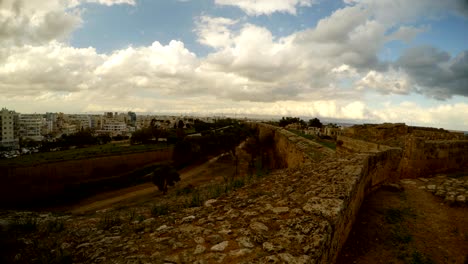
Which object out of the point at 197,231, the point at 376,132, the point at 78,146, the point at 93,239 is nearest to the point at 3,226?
the point at 93,239

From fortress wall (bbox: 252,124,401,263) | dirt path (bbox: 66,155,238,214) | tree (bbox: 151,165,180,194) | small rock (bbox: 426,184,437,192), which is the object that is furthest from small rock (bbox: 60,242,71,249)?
dirt path (bbox: 66,155,238,214)

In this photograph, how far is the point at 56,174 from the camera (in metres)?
26.8

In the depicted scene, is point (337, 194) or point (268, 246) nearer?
point (268, 246)

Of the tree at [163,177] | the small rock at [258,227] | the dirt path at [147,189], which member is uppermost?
the small rock at [258,227]

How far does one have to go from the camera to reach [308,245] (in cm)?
206

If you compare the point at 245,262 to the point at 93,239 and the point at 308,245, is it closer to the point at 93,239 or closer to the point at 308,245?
the point at 308,245

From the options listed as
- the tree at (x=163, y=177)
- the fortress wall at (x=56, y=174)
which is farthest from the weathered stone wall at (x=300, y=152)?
the fortress wall at (x=56, y=174)

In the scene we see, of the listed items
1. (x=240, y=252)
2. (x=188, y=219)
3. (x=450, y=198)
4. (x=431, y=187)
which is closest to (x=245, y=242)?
(x=240, y=252)

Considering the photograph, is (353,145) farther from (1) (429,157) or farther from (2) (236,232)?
(2) (236,232)

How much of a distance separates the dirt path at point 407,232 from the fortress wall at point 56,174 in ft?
96.0

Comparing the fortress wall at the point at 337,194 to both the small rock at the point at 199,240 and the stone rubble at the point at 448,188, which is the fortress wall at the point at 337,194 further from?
the small rock at the point at 199,240

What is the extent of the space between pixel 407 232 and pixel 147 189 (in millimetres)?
24341

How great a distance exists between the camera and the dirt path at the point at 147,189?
834 inches

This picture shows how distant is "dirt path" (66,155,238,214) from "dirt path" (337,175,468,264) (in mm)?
19369
